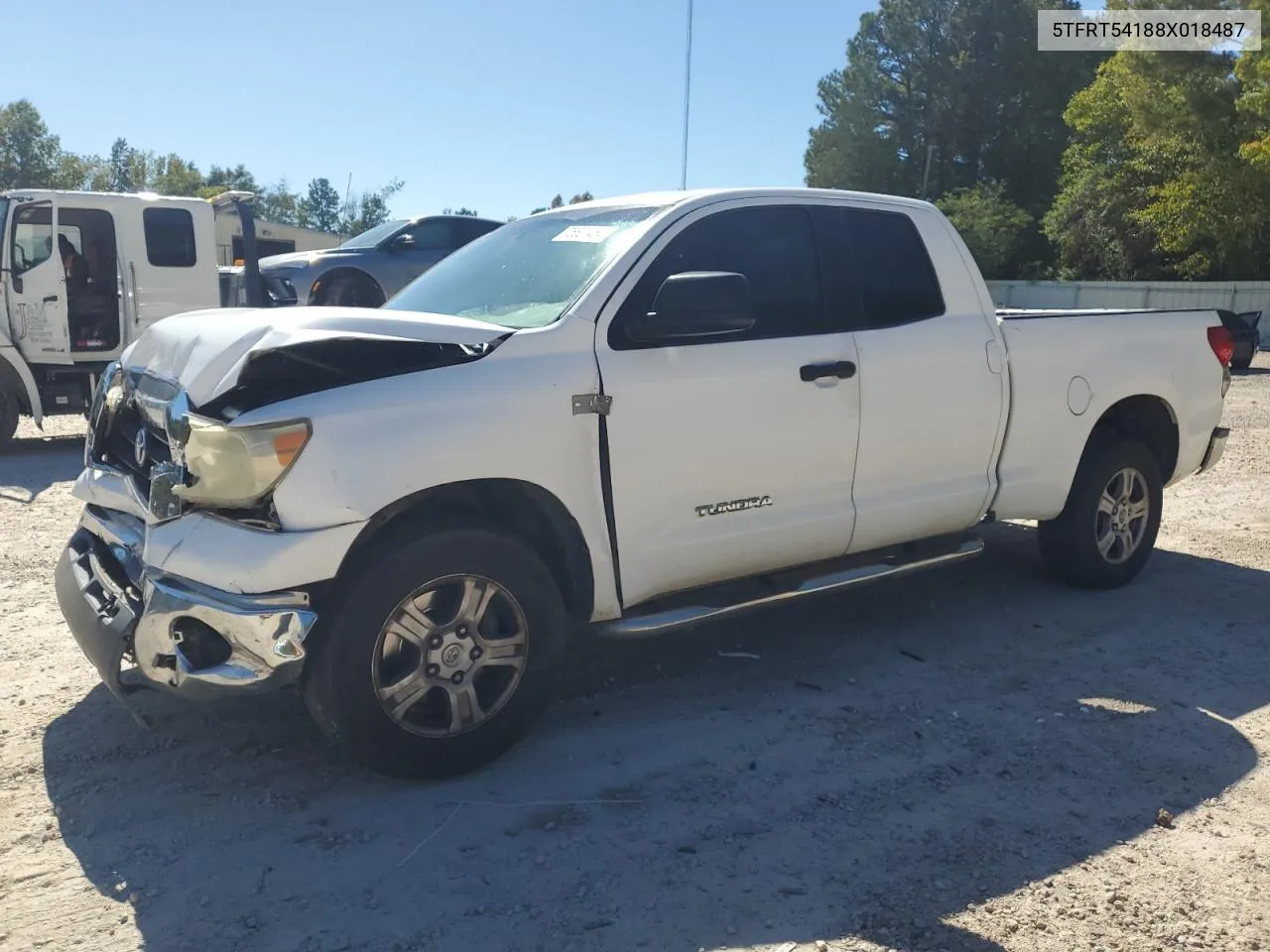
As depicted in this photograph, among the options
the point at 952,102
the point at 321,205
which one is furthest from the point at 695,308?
the point at 321,205

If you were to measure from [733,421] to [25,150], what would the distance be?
73297 mm

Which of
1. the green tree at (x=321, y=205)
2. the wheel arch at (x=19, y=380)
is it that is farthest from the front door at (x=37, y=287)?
the green tree at (x=321, y=205)

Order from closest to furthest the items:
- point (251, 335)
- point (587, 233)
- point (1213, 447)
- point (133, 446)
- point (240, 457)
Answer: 1. point (240, 457)
2. point (251, 335)
3. point (133, 446)
4. point (587, 233)
5. point (1213, 447)

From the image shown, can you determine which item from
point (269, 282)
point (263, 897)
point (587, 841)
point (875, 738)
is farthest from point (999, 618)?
point (269, 282)

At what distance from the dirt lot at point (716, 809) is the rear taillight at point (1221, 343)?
1712 mm

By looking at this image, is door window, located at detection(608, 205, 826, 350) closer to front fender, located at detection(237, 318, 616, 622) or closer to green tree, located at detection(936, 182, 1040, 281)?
front fender, located at detection(237, 318, 616, 622)

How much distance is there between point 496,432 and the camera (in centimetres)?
365

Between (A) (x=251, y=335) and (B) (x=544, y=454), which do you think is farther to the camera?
(B) (x=544, y=454)

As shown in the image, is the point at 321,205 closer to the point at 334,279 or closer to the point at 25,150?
the point at 25,150

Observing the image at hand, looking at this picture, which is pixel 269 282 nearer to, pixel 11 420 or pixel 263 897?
pixel 11 420

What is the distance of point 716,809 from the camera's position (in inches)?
140

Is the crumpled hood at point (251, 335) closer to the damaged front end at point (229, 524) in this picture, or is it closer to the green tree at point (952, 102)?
the damaged front end at point (229, 524)

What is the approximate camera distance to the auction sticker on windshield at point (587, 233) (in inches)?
173

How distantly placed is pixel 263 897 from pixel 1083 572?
14.7ft
